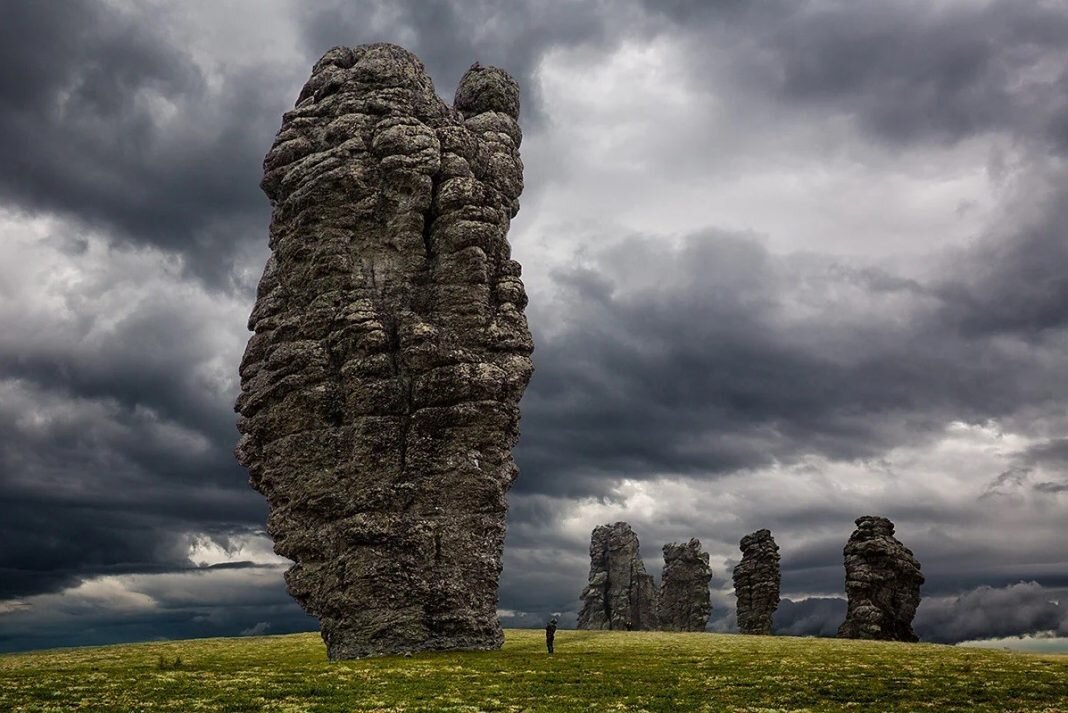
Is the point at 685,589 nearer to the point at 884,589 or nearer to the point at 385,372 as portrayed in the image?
the point at 884,589

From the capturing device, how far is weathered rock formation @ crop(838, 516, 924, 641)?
95.6m

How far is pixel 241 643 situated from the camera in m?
90.2

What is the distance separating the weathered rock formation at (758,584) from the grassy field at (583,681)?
161 feet

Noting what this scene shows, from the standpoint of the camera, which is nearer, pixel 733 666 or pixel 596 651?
pixel 733 666

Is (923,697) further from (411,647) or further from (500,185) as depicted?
(500,185)

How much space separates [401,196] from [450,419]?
71.8 feet

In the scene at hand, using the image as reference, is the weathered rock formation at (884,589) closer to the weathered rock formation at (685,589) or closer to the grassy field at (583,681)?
the grassy field at (583,681)

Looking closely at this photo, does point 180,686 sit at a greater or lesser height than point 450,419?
lesser

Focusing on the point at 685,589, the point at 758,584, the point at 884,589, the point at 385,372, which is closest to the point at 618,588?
the point at 685,589

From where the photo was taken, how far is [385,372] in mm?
70375

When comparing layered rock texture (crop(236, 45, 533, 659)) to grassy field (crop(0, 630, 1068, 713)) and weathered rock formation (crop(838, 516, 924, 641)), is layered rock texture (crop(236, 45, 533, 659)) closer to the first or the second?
grassy field (crop(0, 630, 1068, 713))

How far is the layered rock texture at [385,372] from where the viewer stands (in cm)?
6650

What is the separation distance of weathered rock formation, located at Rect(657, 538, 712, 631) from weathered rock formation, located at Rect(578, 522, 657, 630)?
3.30 metres

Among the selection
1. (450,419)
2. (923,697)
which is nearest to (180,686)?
(450,419)
